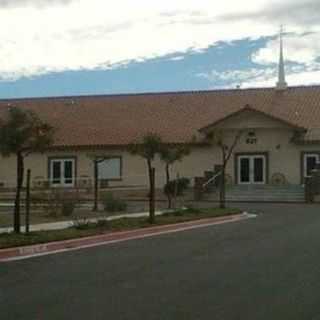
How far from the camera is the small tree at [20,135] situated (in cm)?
2000

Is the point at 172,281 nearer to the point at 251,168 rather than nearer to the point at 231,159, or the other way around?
the point at 251,168

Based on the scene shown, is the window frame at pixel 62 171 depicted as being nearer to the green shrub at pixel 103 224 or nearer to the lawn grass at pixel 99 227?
the lawn grass at pixel 99 227

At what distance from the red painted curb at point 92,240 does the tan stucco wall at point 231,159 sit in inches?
922

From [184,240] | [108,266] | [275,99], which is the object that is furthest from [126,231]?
[275,99]

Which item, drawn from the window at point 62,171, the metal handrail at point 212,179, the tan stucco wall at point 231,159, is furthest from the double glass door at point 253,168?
the window at point 62,171

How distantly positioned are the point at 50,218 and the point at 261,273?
14.6 meters

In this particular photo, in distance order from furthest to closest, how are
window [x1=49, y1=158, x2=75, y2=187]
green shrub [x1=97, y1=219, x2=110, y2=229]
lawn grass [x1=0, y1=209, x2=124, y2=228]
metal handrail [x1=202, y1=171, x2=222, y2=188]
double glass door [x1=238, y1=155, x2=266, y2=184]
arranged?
window [x1=49, y1=158, x2=75, y2=187] < double glass door [x1=238, y1=155, x2=266, y2=184] < metal handrail [x1=202, y1=171, x2=222, y2=188] < lawn grass [x1=0, y1=209, x2=124, y2=228] < green shrub [x1=97, y1=219, x2=110, y2=229]

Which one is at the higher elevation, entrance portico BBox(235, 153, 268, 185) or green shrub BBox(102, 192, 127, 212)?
entrance portico BBox(235, 153, 268, 185)

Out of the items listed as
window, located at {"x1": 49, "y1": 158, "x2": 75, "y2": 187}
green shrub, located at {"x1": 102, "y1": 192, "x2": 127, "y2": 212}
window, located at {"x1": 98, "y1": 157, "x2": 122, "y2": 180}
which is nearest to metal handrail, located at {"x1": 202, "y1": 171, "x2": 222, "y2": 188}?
window, located at {"x1": 98, "y1": 157, "x2": 122, "y2": 180}

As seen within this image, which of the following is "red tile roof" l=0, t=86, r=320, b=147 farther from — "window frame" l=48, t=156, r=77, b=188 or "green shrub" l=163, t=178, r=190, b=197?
"green shrub" l=163, t=178, r=190, b=197

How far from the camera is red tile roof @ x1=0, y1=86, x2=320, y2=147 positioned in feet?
176

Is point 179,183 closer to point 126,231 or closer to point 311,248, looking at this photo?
point 126,231

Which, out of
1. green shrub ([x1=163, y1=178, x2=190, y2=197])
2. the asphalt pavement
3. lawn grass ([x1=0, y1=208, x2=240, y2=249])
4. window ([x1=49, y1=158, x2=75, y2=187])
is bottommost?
the asphalt pavement

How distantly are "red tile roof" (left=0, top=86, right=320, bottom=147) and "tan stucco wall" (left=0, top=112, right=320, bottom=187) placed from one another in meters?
0.94
